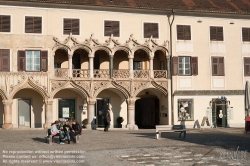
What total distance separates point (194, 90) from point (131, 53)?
20.4ft

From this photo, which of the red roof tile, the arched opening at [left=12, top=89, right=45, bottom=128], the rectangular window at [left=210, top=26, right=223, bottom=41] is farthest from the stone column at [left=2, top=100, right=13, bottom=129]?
the rectangular window at [left=210, top=26, right=223, bottom=41]

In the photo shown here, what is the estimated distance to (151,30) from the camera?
36.7 metres

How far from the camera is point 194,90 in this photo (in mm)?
37219

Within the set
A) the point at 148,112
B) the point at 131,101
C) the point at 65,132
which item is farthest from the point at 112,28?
the point at 65,132

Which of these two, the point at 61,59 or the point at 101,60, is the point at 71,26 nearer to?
the point at 61,59

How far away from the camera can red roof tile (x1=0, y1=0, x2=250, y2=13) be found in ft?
115

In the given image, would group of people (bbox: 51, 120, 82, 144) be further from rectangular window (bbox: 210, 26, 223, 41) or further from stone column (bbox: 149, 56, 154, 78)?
rectangular window (bbox: 210, 26, 223, 41)

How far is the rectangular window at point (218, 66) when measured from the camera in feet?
124

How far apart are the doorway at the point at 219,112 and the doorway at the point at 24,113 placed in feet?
50.5

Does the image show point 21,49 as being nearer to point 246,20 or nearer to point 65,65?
point 65,65

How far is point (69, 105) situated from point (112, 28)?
718 centimetres

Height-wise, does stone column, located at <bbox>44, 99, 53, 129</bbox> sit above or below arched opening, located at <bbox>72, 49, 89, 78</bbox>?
below

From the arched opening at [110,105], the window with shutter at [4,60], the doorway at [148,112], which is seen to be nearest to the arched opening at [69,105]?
the arched opening at [110,105]

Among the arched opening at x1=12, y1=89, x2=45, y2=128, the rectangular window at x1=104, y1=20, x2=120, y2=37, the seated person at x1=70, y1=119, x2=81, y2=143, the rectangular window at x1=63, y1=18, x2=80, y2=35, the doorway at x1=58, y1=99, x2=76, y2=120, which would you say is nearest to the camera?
the seated person at x1=70, y1=119, x2=81, y2=143
